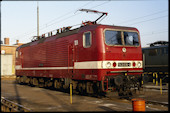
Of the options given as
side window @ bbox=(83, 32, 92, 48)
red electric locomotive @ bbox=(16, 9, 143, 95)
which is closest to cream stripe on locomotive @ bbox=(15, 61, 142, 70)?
red electric locomotive @ bbox=(16, 9, 143, 95)

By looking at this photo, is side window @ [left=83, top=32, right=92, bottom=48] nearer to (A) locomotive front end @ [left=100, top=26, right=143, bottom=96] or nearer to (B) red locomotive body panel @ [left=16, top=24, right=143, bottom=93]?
(B) red locomotive body panel @ [left=16, top=24, right=143, bottom=93]

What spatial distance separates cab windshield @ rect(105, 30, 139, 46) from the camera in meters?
12.5

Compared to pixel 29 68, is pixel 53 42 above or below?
above

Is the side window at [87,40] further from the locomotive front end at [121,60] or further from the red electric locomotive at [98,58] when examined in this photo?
the locomotive front end at [121,60]

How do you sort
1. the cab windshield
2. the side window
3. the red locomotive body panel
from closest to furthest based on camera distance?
the red locomotive body panel < the cab windshield < the side window

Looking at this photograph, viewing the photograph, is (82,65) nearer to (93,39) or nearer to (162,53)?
(93,39)

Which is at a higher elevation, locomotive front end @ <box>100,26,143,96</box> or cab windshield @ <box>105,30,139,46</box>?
cab windshield @ <box>105,30,139,46</box>

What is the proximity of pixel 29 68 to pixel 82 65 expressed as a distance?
906 cm

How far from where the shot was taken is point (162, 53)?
76.8ft

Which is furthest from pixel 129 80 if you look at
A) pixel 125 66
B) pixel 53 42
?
pixel 53 42

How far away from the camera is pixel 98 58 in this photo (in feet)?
39.4

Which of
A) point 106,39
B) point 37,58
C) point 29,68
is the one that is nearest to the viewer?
point 106,39

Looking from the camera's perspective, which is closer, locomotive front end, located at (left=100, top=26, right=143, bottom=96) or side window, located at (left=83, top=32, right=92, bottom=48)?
locomotive front end, located at (left=100, top=26, right=143, bottom=96)

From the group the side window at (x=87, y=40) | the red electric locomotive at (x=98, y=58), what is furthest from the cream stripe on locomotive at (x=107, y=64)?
the side window at (x=87, y=40)
